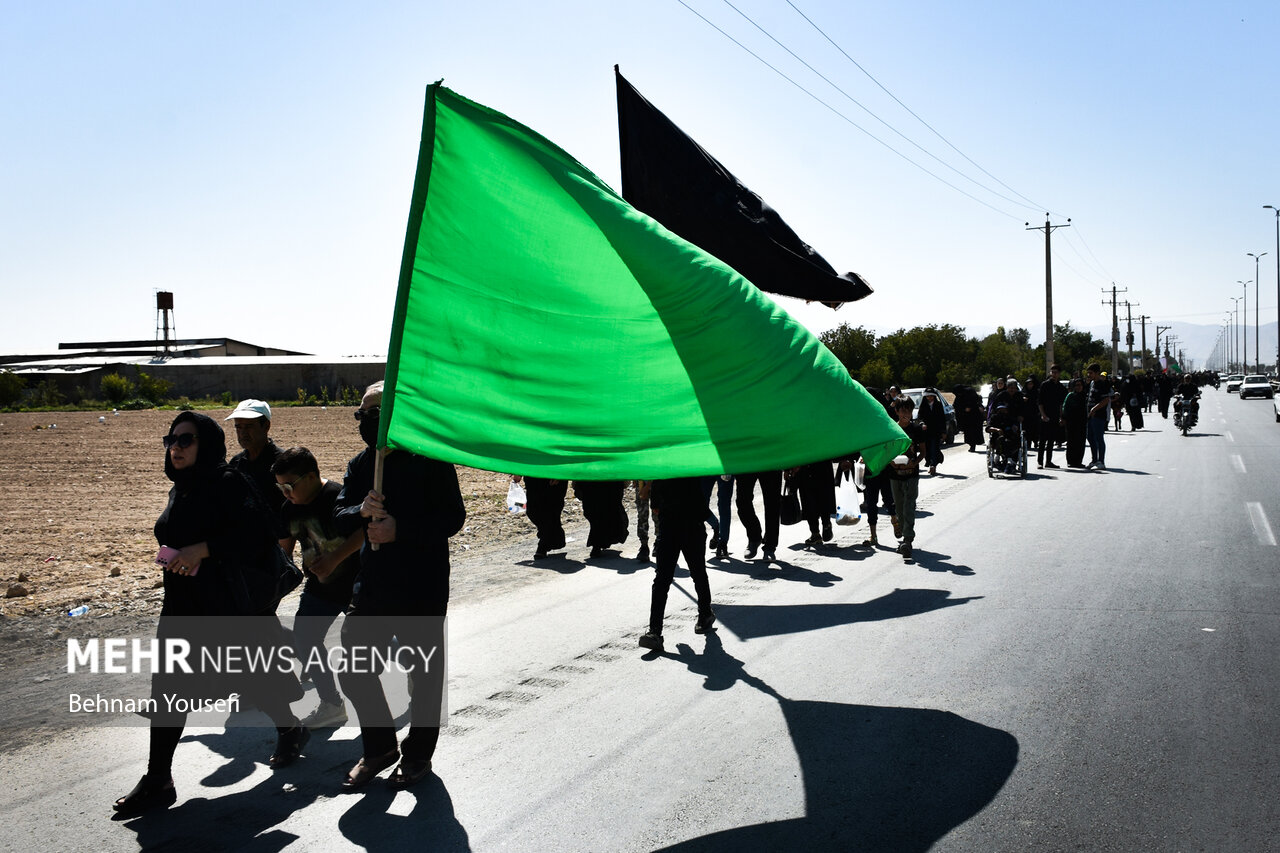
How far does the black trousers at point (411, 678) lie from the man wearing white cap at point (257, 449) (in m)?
1.49

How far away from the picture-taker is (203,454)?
4453 mm

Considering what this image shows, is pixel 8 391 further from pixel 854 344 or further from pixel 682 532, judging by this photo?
pixel 682 532

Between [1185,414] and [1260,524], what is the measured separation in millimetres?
18664

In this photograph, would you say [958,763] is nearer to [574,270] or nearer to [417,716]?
[417,716]

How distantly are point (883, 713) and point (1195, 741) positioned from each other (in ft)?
Answer: 5.09

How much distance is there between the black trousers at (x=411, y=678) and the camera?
4.62 metres

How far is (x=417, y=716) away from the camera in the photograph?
4660mm

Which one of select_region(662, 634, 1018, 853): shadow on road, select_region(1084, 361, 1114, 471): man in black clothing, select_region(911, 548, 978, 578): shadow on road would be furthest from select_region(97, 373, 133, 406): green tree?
select_region(662, 634, 1018, 853): shadow on road

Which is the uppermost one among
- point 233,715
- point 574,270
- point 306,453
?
point 574,270

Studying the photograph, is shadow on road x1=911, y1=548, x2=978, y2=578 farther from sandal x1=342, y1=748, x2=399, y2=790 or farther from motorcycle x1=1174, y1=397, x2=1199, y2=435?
motorcycle x1=1174, y1=397, x2=1199, y2=435

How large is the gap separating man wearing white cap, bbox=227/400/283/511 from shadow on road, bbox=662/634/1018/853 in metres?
3.35

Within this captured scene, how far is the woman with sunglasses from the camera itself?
14.3 ft

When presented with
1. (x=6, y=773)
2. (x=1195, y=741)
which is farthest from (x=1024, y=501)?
(x=6, y=773)

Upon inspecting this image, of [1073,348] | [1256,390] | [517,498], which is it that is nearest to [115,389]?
[517,498]
